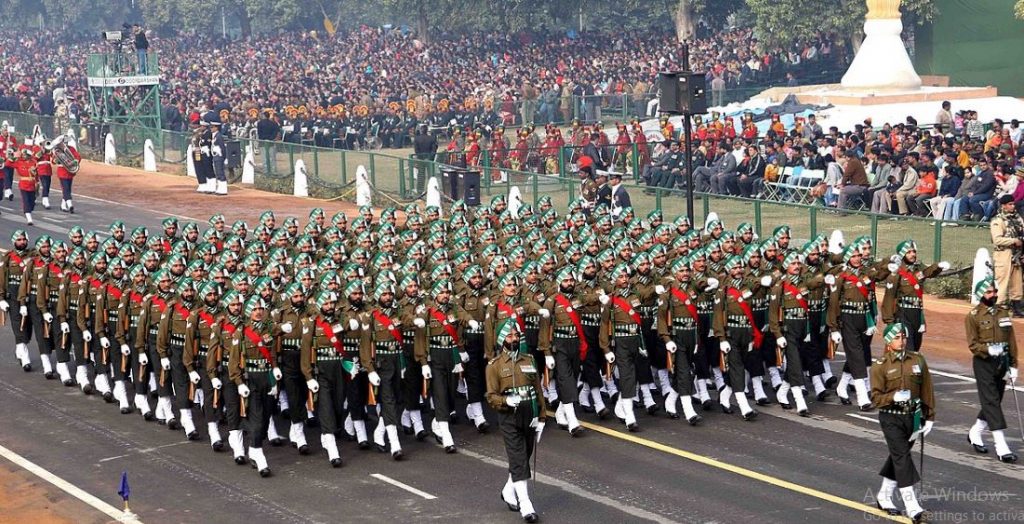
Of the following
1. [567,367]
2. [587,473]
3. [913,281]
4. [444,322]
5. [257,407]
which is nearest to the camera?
[587,473]

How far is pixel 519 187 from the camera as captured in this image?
36.7m

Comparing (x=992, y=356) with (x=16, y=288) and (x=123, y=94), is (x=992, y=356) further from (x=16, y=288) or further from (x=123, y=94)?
(x=123, y=94)

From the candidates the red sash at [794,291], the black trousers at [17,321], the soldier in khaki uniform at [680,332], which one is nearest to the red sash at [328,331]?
the soldier in khaki uniform at [680,332]

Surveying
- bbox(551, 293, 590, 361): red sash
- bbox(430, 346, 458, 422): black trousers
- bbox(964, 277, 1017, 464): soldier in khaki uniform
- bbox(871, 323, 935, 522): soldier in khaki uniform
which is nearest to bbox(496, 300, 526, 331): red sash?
bbox(551, 293, 590, 361): red sash

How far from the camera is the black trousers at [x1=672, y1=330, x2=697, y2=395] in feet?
66.0

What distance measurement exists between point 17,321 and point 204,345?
576 centimetres

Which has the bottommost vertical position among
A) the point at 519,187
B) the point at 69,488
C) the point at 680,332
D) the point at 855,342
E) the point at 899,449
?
the point at 69,488

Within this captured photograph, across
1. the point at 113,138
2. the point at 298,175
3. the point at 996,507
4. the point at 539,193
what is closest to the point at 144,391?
the point at 996,507

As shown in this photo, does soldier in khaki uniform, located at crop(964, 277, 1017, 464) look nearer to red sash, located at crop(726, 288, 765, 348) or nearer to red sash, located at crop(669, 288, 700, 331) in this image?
red sash, located at crop(726, 288, 765, 348)

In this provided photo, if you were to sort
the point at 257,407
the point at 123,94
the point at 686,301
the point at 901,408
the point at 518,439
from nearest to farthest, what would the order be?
the point at 901,408, the point at 518,439, the point at 257,407, the point at 686,301, the point at 123,94

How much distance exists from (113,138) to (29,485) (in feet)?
113

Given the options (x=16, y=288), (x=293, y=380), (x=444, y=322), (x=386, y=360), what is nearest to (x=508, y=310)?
(x=444, y=322)

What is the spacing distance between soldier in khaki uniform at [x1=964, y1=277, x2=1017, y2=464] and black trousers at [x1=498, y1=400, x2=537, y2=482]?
5.22 m

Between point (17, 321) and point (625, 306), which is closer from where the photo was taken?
point (625, 306)
